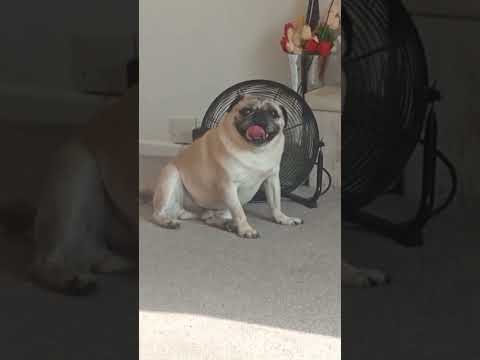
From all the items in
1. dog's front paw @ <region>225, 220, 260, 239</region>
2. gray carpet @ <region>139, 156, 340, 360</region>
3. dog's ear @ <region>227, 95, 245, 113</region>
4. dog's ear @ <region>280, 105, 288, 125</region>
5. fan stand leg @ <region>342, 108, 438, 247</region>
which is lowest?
gray carpet @ <region>139, 156, 340, 360</region>

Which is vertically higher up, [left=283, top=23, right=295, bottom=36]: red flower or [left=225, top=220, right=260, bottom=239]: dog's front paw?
[left=283, top=23, right=295, bottom=36]: red flower

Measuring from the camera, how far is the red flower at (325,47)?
108cm

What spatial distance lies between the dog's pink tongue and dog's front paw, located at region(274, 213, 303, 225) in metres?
0.15

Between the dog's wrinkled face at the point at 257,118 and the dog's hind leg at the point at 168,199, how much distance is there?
0.49 feet

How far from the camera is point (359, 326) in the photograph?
3.66ft

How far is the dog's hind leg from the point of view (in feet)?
3.69

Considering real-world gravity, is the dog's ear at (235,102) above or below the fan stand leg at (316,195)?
above

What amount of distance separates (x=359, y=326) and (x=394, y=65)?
473 mm

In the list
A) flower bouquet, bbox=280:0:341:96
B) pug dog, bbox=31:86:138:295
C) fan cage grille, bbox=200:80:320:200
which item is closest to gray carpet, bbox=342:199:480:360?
fan cage grille, bbox=200:80:320:200

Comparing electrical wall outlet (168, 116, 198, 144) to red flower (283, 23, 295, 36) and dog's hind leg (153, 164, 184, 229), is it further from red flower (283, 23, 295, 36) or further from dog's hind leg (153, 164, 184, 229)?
red flower (283, 23, 295, 36)

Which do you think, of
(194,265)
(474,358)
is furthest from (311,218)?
(474,358)

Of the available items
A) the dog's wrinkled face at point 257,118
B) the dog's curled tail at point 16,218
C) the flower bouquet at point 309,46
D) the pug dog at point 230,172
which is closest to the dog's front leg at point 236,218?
the pug dog at point 230,172

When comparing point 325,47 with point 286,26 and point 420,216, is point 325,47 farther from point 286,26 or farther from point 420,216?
point 420,216

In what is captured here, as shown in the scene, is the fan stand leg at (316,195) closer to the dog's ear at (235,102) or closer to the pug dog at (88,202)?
the dog's ear at (235,102)
